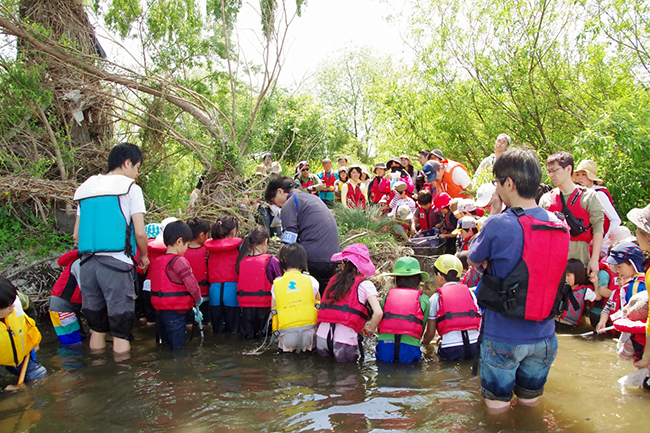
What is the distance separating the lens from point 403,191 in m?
9.49

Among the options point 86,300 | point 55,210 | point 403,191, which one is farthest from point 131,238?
point 403,191

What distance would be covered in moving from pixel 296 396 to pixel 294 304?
3.64 feet

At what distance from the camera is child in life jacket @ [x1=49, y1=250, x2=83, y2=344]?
5.27 meters

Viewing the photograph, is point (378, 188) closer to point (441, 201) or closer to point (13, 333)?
point (441, 201)

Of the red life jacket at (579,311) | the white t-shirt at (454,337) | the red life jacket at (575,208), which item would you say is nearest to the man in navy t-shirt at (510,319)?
the white t-shirt at (454,337)

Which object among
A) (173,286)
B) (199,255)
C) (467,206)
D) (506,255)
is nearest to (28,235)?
(199,255)

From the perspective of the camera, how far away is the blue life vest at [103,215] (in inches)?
181

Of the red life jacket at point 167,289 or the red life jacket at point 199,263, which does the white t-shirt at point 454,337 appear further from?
the red life jacket at point 199,263

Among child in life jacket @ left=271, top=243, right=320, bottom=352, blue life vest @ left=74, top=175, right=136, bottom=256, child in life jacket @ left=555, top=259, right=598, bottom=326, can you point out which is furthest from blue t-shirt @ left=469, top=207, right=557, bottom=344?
blue life vest @ left=74, top=175, right=136, bottom=256

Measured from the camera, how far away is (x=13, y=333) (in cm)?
397

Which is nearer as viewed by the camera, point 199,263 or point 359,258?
point 359,258

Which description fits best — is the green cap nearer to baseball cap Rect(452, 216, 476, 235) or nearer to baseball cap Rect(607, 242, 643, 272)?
baseball cap Rect(607, 242, 643, 272)

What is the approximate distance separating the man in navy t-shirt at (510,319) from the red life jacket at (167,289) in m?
3.26

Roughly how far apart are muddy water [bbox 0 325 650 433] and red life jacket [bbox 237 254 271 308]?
0.65 m
